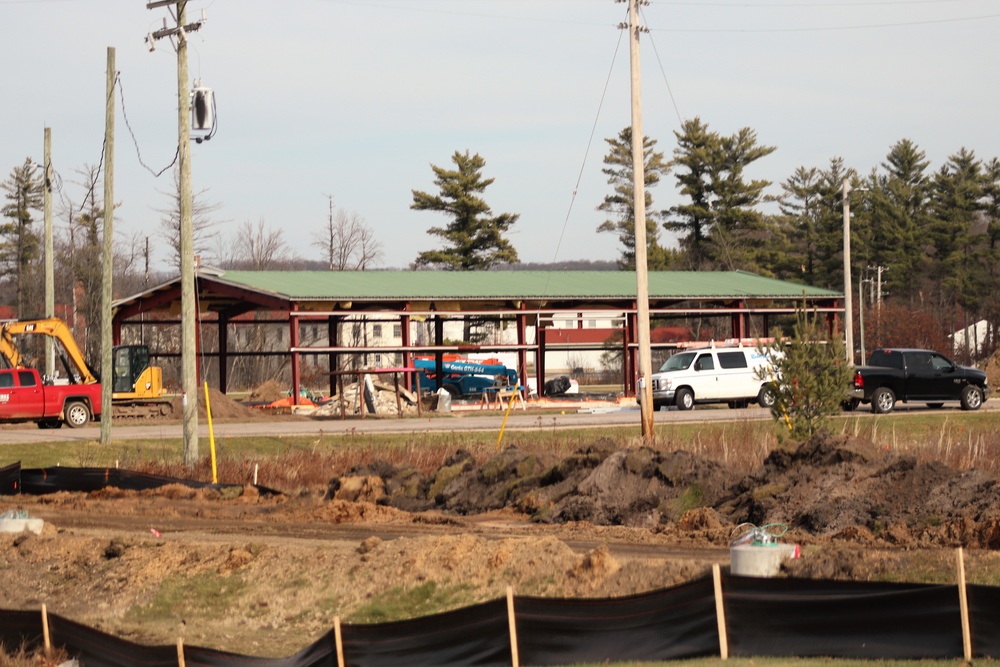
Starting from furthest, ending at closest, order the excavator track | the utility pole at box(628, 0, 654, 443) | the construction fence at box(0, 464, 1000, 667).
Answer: the excavator track → the utility pole at box(628, 0, 654, 443) → the construction fence at box(0, 464, 1000, 667)

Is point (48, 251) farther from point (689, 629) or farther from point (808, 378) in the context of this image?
point (689, 629)

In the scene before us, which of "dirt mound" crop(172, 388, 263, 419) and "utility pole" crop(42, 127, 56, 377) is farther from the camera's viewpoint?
"dirt mound" crop(172, 388, 263, 419)

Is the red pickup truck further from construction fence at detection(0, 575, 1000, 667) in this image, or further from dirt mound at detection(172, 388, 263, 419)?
construction fence at detection(0, 575, 1000, 667)

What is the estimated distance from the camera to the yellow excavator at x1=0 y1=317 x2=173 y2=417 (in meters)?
39.3

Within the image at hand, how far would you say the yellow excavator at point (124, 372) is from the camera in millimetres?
39281

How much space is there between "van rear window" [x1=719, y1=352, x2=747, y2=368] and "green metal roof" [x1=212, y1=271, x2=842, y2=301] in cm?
424

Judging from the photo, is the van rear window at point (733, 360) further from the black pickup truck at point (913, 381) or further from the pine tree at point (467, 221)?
the pine tree at point (467, 221)

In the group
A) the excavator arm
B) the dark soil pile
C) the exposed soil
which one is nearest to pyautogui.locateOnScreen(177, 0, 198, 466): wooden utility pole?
the exposed soil

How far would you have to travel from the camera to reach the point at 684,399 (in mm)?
41125

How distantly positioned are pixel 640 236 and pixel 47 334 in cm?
2141

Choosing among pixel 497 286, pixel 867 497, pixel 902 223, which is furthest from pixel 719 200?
pixel 867 497

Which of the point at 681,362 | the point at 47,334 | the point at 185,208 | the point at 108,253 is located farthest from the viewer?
the point at 681,362

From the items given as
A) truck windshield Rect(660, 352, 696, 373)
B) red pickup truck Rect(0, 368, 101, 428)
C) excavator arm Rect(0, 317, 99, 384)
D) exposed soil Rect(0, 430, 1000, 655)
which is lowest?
exposed soil Rect(0, 430, 1000, 655)

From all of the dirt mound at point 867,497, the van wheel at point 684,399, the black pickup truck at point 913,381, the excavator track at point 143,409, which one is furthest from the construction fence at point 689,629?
the van wheel at point 684,399
